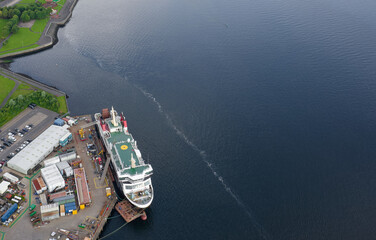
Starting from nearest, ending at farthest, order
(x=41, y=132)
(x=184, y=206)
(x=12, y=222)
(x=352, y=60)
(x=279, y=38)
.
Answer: (x=12, y=222)
(x=184, y=206)
(x=41, y=132)
(x=352, y=60)
(x=279, y=38)

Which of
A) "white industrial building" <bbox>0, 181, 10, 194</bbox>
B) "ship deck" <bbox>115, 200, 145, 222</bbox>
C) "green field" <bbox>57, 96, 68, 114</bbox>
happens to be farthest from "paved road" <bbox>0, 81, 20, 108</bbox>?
"ship deck" <bbox>115, 200, 145, 222</bbox>

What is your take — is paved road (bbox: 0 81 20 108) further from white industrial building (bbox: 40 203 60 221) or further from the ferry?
white industrial building (bbox: 40 203 60 221)

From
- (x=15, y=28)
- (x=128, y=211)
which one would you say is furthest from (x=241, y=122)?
(x=15, y=28)

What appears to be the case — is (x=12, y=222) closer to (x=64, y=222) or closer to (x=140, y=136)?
(x=64, y=222)

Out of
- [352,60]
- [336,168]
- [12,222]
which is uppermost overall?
[352,60]

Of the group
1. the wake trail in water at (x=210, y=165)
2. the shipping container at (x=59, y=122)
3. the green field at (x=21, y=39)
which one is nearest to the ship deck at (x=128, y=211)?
the wake trail in water at (x=210, y=165)

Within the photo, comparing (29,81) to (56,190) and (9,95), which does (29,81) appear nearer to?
(9,95)

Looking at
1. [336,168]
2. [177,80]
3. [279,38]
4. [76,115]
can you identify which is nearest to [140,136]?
[76,115]
